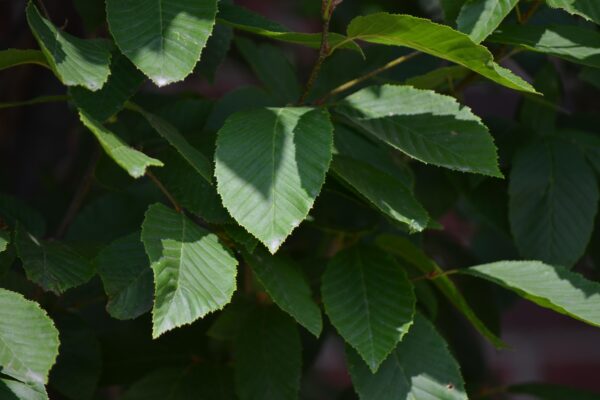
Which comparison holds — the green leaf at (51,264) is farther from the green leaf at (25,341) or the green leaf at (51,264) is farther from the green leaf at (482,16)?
the green leaf at (482,16)

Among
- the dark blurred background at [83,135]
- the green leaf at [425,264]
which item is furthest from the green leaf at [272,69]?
the green leaf at [425,264]

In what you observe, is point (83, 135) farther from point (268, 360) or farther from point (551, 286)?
point (551, 286)

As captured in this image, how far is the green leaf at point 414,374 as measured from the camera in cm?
105

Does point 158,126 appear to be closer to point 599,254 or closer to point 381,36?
point 381,36

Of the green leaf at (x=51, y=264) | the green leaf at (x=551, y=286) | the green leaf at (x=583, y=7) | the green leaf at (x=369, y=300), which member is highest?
the green leaf at (x=583, y=7)

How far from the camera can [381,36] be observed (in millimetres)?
990

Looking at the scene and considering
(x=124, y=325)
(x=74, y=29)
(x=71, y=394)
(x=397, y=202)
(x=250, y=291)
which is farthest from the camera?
(x=74, y=29)

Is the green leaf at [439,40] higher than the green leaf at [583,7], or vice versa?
the green leaf at [583,7]

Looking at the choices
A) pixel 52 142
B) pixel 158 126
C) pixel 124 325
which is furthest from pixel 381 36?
pixel 52 142

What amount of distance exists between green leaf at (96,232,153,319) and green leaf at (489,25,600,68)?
0.48 metres

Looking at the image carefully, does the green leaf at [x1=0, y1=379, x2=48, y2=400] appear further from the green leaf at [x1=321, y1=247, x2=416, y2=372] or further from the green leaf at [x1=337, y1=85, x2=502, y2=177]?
the green leaf at [x1=337, y1=85, x2=502, y2=177]

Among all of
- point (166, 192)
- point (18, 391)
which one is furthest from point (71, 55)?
point (18, 391)

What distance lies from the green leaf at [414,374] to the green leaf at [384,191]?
0.16m

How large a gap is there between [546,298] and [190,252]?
396 millimetres
